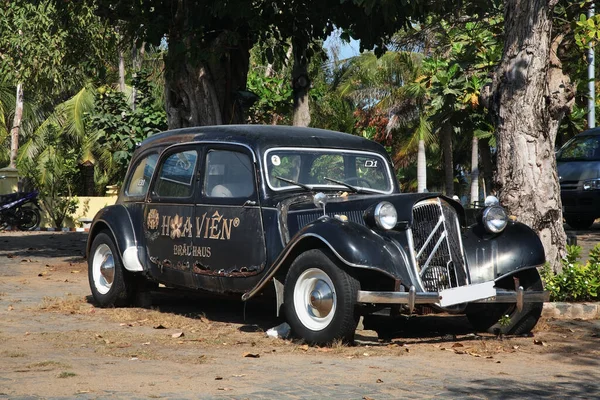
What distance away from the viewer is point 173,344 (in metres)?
8.01

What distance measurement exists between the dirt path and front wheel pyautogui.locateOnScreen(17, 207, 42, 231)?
1721cm

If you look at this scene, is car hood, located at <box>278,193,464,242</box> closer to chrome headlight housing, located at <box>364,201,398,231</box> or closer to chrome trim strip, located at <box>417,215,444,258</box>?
chrome headlight housing, located at <box>364,201,398,231</box>

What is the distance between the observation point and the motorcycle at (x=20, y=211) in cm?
2695

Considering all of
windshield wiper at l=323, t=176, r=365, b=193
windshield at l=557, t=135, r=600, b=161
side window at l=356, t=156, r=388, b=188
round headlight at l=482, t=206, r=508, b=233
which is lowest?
round headlight at l=482, t=206, r=508, b=233

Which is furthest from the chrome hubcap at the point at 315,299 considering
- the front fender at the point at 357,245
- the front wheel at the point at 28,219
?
the front wheel at the point at 28,219

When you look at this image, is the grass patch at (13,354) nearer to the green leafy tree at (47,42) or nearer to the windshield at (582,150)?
the green leafy tree at (47,42)

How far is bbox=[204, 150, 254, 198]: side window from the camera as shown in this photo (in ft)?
29.8

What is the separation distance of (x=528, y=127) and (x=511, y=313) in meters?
2.36

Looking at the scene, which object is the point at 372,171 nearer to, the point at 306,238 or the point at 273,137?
the point at 273,137

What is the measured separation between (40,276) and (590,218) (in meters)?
12.2

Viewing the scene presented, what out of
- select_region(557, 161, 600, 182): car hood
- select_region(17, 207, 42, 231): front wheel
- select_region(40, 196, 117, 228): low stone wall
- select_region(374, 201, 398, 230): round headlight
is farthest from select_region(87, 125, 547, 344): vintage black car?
select_region(40, 196, 117, 228): low stone wall

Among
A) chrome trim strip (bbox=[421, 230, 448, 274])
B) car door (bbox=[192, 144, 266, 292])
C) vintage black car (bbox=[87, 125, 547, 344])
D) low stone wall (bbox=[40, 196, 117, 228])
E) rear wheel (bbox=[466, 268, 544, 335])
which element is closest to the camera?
vintage black car (bbox=[87, 125, 547, 344])

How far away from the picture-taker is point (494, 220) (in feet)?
28.1

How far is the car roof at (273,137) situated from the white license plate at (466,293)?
2.21m
